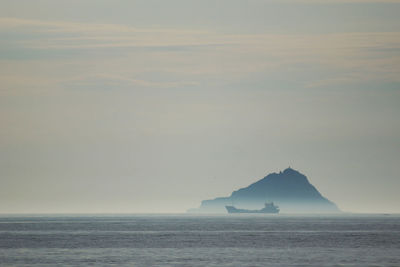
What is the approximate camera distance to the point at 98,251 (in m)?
129

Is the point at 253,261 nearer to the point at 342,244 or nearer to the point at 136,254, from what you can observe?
the point at 136,254

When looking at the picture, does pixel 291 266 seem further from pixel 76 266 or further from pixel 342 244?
pixel 342 244

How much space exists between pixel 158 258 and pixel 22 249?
3175cm

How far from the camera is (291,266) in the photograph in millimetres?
101938

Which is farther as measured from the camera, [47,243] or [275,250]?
[47,243]

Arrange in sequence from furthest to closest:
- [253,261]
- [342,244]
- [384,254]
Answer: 1. [342,244]
2. [384,254]
3. [253,261]

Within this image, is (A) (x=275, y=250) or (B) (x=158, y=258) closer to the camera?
(B) (x=158, y=258)

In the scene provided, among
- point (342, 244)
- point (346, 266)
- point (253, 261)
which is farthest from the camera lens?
point (342, 244)

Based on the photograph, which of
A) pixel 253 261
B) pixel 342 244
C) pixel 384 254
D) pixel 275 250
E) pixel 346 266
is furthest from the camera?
pixel 342 244

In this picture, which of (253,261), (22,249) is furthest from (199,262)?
(22,249)

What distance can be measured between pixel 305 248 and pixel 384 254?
Answer: 53.6 feet

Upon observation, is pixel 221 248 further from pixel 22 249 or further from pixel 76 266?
pixel 76 266

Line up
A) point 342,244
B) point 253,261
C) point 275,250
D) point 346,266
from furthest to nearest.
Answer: point 342,244, point 275,250, point 253,261, point 346,266

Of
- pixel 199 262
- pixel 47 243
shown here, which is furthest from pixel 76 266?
pixel 47 243
